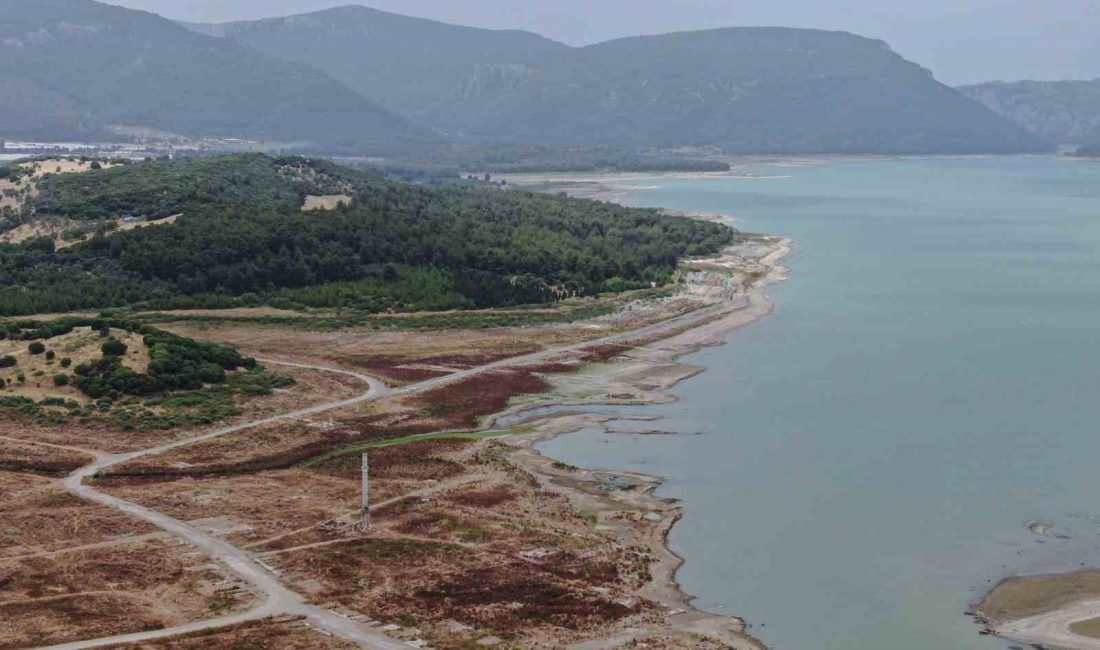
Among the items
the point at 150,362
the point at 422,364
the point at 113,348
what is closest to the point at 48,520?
the point at 150,362

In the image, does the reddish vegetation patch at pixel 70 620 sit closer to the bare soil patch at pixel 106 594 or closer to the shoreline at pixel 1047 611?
the bare soil patch at pixel 106 594

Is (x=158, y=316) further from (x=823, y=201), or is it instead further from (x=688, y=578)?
(x=823, y=201)

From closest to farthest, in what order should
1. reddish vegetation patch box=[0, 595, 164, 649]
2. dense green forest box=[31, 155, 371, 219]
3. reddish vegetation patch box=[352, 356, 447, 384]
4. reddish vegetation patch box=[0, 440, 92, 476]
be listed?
reddish vegetation patch box=[0, 595, 164, 649] < reddish vegetation patch box=[0, 440, 92, 476] < reddish vegetation patch box=[352, 356, 447, 384] < dense green forest box=[31, 155, 371, 219]

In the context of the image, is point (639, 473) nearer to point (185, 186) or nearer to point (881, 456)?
point (881, 456)

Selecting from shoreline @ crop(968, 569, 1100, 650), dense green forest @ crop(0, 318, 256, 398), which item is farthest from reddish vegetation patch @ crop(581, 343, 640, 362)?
shoreline @ crop(968, 569, 1100, 650)

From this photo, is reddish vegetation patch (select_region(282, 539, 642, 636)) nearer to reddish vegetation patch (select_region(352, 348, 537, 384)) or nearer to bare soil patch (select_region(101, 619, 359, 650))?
bare soil patch (select_region(101, 619, 359, 650))

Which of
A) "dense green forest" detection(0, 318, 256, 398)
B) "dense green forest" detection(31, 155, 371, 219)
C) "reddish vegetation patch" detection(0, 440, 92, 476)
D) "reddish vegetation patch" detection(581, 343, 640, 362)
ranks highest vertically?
"dense green forest" detection(31, 155, 371, 219)

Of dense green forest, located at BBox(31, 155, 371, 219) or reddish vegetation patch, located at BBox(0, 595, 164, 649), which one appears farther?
dense green forest, located at BBox(31, 155, 371, 219)
